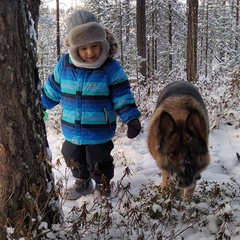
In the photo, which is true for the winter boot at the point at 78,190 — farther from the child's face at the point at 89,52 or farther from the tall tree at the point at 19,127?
the child's face at the point at 89,52

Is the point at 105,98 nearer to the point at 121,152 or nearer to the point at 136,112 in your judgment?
the point at 136,112

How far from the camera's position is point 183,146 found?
295 cm

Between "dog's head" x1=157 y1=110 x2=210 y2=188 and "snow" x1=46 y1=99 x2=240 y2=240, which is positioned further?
"dog's head" x1=157 y1=110 x2=210 y2=188

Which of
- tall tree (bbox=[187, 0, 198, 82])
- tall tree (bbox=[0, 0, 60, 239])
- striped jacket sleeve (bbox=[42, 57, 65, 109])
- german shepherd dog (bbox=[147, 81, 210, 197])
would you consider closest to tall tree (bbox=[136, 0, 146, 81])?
tall tree (bbox=[187, 0, 198, 82])

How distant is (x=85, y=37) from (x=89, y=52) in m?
0.17

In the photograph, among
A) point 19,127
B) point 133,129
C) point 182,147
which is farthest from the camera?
point 133,129

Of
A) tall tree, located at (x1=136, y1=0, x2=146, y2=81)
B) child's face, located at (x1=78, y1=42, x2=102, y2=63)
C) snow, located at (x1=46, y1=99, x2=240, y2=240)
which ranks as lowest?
snow, located at (x1=46, y1=99, x2=240, y2=240)

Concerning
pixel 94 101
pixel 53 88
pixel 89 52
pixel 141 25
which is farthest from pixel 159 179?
pixel 141 25

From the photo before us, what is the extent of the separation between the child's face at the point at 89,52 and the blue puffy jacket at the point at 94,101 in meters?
0.13

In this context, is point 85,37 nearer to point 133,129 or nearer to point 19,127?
point 133,129

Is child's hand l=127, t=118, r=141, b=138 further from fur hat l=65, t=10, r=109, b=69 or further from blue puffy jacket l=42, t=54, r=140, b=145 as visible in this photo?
fur hat l=65, t=10, r=109, b=69

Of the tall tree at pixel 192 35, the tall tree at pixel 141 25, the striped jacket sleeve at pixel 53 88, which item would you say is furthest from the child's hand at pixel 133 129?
the tall tree at pixel 141 25

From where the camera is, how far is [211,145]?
5.68 metres

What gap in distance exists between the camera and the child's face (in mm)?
3407
